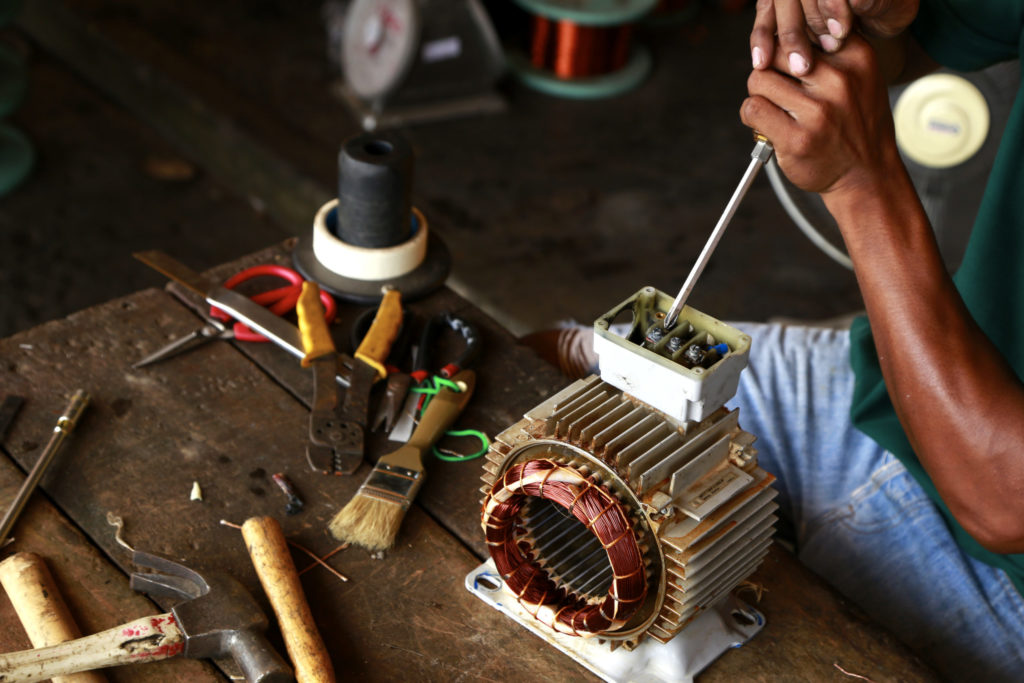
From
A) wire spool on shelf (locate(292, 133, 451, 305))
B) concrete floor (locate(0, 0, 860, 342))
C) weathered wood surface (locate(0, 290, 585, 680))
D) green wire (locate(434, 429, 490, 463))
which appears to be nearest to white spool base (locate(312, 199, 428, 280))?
wire spool on shelf (locate(292, 133, 451, 305))

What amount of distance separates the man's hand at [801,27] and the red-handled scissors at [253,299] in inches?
29.6

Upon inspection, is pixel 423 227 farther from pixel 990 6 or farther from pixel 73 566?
pixel 990 6

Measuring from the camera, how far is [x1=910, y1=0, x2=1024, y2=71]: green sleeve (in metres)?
1.46

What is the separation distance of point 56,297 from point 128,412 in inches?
70.6

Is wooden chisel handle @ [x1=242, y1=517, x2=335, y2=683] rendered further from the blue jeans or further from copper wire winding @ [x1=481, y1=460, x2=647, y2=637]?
the blue jeans

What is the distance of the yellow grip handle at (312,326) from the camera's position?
4.70ft

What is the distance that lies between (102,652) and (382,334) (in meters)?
0.59

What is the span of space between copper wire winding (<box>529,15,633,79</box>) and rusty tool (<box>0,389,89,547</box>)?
107 inches

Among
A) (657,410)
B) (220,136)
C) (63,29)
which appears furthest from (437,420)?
(63,29)

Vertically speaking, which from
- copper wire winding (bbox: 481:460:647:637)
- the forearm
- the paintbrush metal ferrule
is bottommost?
the paintbrush metal ferrule

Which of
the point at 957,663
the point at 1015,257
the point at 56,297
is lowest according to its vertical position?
the point at 56,297

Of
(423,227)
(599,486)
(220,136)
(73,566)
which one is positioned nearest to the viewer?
(599,486)

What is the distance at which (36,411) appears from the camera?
137 cm

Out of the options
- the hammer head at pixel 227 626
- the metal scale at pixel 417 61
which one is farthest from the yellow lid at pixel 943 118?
the metal scale at pixel 417 61
